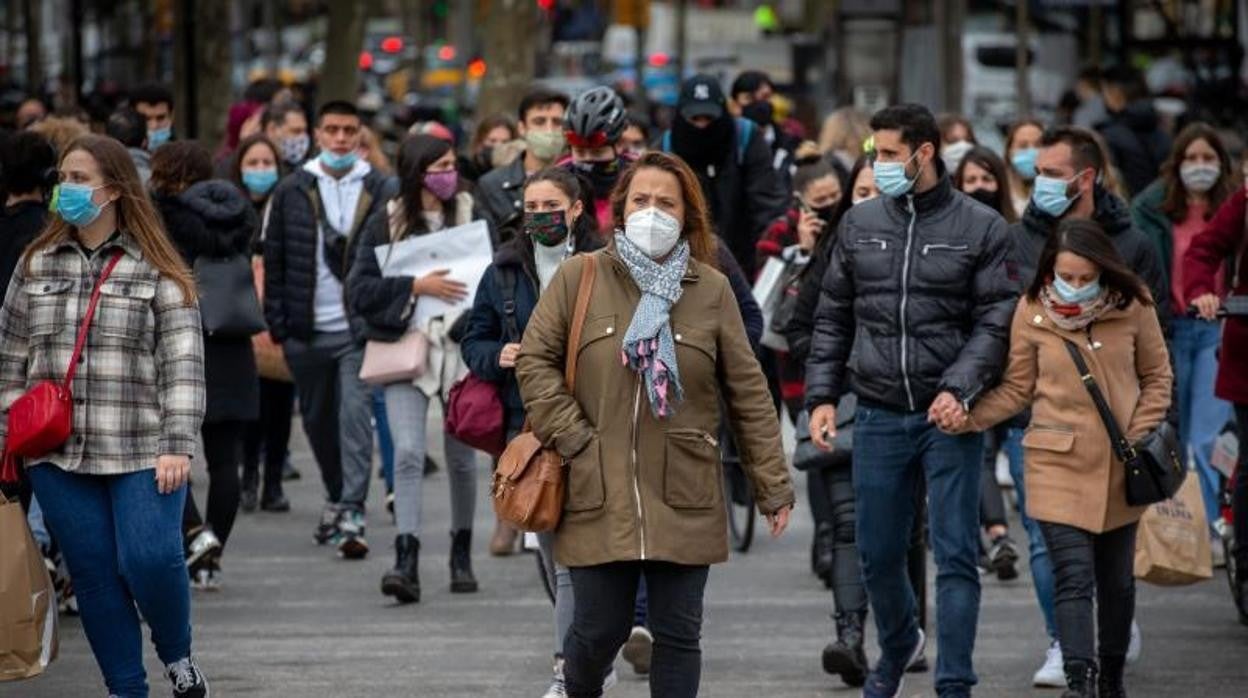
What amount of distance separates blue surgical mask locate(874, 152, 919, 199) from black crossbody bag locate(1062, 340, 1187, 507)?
72 cm

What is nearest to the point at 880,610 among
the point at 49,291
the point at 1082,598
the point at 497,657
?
the point at 1082,598

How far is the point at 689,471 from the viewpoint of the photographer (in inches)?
299

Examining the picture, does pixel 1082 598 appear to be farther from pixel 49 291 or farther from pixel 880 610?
pixel 49 291

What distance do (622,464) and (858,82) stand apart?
22983 mm

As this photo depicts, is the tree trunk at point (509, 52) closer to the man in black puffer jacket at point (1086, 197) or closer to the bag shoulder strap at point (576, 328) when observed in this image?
the man in black puffer jacket at point (1086, 197)

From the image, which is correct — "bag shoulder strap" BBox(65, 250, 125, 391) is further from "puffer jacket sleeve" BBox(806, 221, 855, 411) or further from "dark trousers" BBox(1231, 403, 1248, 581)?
"dark trousers" BBox(1231, 403, 1248, 581)

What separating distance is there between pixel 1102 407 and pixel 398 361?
377 cm

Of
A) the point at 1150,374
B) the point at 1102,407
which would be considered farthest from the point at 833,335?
the point at 1150,374

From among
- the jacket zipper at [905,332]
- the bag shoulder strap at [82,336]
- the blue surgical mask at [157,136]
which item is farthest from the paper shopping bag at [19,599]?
the blue surgical mask at [157,136]

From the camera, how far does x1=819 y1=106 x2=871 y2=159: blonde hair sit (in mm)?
15203

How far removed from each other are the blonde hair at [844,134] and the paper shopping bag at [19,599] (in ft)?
24.3

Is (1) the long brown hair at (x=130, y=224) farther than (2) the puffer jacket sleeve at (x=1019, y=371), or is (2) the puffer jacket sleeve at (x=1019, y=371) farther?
(2) the puffer jacket sleeve at (x=1019, y=371)

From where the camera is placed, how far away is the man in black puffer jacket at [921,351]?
8555 millimetres

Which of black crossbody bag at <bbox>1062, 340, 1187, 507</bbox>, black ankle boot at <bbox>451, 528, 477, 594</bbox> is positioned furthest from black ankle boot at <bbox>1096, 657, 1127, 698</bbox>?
black ankle boot at <bbox>451, 528, 477, 594</bbox>
